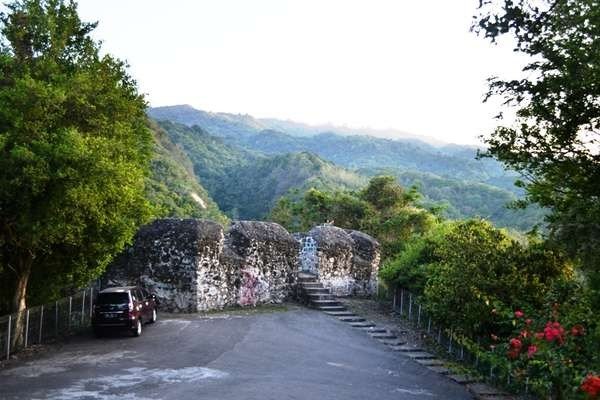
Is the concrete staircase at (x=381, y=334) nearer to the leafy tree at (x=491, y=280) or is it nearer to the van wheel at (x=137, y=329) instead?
the leafy tree at (x=491, y=280)

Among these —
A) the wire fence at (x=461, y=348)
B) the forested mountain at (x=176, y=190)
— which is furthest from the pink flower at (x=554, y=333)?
the forested mountain at (x=176, y=190)

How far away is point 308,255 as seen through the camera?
30.2 m

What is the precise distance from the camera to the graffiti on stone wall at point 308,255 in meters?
29.8

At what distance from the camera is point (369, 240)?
32.8 m

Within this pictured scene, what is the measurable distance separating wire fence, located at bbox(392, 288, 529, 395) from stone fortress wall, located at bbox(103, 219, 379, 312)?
5.03 m

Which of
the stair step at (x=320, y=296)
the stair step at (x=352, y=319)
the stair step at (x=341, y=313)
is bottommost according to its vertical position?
the stair step at (x=352, y=319)

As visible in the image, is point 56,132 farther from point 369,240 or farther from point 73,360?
point 369,240

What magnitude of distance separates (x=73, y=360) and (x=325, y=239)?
54.1ft

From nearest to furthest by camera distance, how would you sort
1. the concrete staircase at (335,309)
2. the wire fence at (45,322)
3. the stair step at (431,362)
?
the wire fence at (45,322), the stair step at (431,362), the concrete staircase at (335,309)

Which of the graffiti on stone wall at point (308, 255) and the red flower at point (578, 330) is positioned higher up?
the graffiti on stone wall at point (308, 255)

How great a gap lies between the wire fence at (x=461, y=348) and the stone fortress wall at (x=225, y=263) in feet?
16.5

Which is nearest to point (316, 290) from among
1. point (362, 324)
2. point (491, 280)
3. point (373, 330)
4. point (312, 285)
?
point (312, 285)

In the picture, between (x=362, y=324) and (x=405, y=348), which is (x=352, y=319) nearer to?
(x=362, y=324)

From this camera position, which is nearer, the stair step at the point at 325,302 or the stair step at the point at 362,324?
the stair step at the point at 362,324
